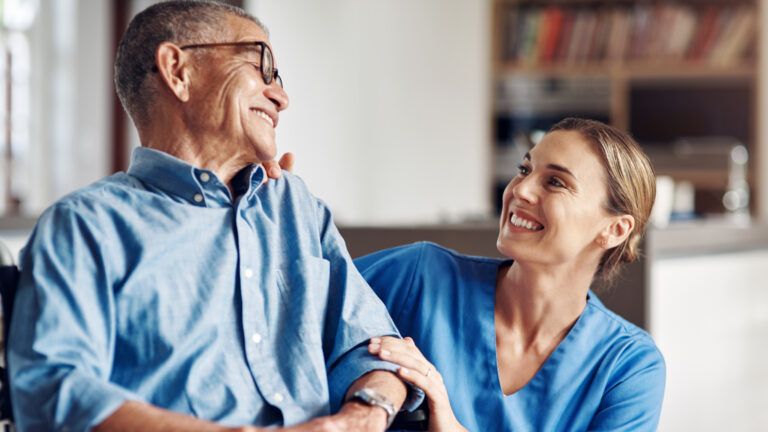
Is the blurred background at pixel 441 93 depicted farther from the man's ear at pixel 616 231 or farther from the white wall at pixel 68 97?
the man's ear at pixel 616 231

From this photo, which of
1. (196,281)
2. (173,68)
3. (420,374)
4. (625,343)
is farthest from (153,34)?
(625,343)

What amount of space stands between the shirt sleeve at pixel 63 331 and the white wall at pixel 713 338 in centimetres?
122

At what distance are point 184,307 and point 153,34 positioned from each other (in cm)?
38

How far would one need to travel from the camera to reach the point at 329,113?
4852 mm

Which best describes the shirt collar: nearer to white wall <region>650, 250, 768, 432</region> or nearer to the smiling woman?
the smiling woman

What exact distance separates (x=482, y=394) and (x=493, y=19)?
4.60 meters

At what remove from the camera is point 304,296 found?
137cm

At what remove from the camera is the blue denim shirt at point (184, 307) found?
3.85 feet

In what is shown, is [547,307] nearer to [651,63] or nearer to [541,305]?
[541,305]

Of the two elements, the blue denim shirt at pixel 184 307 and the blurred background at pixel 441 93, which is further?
the blurred background at pixel 441 93

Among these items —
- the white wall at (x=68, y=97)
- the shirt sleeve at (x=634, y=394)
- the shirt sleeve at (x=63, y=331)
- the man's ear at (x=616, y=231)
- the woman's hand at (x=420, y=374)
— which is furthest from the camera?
the white wall at (x=68, y=97)

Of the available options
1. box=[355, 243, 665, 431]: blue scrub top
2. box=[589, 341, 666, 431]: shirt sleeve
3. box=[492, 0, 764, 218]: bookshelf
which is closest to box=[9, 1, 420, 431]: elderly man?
box=[355, 243, 665, 431]: blue scrub top

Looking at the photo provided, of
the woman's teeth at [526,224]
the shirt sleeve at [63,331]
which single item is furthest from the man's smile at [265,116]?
the woman's teeth at [526,224]

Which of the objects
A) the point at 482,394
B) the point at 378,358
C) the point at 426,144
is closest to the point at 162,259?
the point at 378,358
